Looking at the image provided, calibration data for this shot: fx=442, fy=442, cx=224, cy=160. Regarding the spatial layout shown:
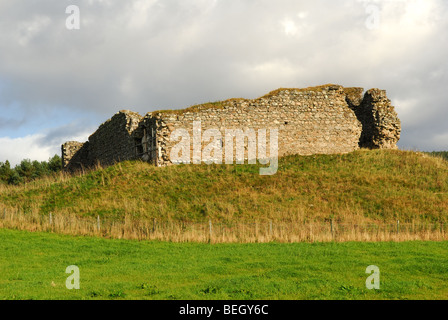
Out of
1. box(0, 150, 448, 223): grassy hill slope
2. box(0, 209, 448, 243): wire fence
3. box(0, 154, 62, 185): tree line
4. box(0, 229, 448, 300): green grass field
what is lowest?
box(0, 229, 448, 300): green grass field

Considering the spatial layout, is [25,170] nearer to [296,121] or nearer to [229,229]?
[296,121]

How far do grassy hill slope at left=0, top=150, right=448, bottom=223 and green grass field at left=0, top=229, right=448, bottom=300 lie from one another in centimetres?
436

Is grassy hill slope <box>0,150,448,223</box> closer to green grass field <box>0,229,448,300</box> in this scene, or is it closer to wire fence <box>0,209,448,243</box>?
wire fence <box>0,209,448,243</box>

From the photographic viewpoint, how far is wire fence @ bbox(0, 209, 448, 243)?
15711mm

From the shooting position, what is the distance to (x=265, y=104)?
26.5 meters

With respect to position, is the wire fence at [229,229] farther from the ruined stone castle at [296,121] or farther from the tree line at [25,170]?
the tree line at [25,170]

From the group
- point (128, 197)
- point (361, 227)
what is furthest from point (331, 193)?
point (128, 197)

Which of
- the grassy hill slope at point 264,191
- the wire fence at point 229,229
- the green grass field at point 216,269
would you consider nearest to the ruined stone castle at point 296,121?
the grassy hill slope at point 264,191

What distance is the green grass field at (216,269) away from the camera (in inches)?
331

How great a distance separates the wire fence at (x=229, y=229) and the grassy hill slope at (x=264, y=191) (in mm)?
1164

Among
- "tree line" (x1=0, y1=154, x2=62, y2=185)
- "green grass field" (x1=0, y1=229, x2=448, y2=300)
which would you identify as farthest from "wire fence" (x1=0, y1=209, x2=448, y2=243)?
"tree line" (x1=0, y1=154, x2=62, y2=185)

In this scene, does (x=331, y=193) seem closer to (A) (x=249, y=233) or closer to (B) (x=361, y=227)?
(B) (x=361, y=227)

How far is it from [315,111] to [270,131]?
3.00 meters

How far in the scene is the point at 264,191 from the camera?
22.0 meters
